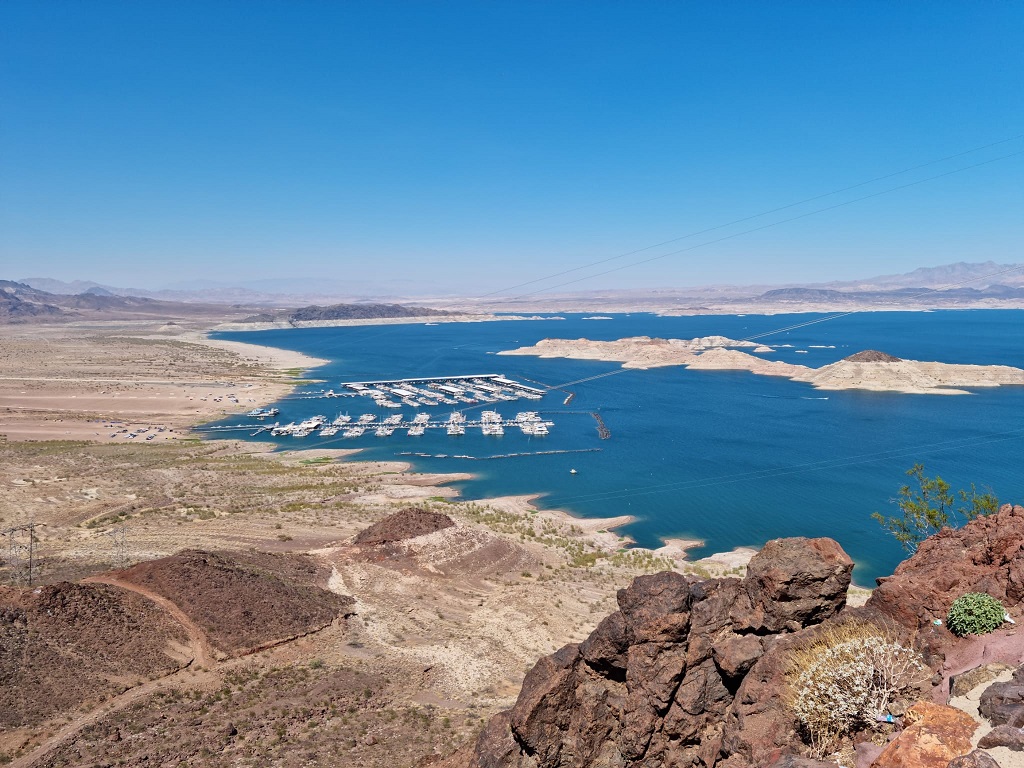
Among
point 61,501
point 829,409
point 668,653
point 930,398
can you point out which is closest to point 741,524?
point 668,653

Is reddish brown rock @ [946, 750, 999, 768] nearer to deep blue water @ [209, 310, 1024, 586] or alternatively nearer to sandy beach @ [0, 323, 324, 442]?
deep blue water @ [209, 310, 1024, 586]

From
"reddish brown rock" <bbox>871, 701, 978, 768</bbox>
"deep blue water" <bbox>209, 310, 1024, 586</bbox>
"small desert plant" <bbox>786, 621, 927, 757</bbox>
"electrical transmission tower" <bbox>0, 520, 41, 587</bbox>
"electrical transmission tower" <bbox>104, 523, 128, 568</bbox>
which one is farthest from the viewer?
"deep blue water" <bbox>209, 310, 1024, 586</bbox>

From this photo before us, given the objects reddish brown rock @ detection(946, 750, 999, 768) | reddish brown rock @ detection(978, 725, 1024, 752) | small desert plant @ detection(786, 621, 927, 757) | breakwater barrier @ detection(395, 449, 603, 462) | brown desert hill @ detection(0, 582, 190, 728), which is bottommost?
breakwater barrier @ detection(395, 449, 603, 462)

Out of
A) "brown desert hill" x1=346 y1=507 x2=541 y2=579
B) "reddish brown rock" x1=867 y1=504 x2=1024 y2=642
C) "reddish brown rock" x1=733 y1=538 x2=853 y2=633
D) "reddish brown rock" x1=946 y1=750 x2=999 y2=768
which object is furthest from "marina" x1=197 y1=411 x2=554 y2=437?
"reddish brown rock" x1=946 y1=750 x2=999 y2=768

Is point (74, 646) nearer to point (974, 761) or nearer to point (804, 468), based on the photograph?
point (974, 761)

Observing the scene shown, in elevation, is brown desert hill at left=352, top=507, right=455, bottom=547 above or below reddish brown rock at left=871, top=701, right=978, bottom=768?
below

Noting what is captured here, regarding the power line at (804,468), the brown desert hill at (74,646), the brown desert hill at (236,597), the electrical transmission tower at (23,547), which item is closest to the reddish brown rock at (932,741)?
the brown desert hill at (236,597)
